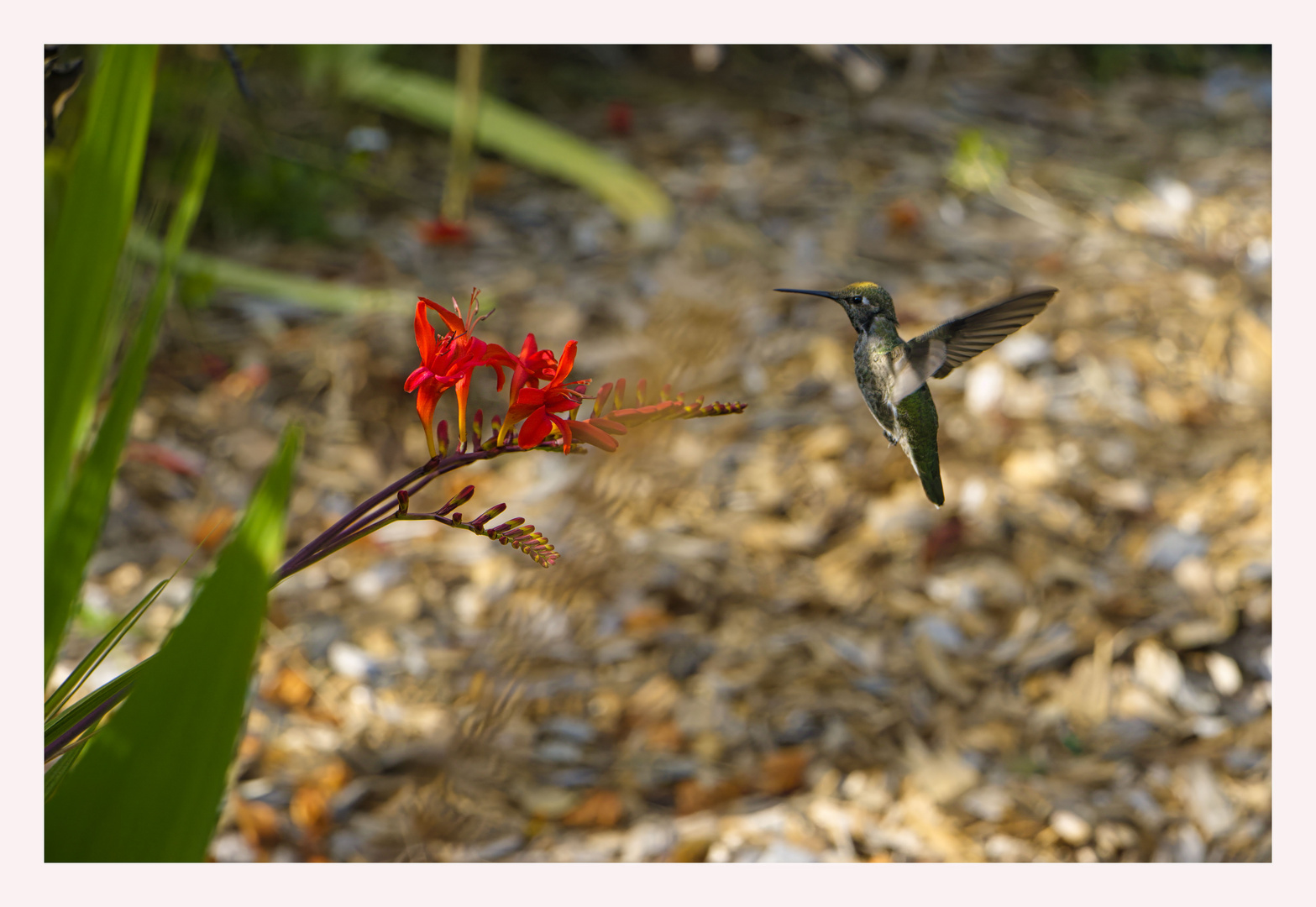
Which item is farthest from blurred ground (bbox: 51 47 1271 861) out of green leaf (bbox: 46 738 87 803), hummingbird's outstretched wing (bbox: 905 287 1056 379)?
hummingbird's outstretched wing (bbox: 905 287 1056 379)

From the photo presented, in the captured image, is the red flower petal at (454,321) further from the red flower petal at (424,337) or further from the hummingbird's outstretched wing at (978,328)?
the hummingbird's outstretched wing at (978,328)

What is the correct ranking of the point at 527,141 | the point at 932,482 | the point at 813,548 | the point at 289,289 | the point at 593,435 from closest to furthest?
the point at 593,435
the point at 932,482
the point at 813,548
the point at 289,289
the point at 527,141

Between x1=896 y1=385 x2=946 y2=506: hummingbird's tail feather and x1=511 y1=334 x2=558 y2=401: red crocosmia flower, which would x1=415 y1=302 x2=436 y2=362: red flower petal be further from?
x1=896 y1=385 x2=946 y2=506: hummingbird's tail feather

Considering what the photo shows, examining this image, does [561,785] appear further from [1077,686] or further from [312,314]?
[312,314]

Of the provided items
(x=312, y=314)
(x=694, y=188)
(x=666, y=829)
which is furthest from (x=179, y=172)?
(x=666, y=829)

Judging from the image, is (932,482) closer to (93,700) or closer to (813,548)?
(93,700)

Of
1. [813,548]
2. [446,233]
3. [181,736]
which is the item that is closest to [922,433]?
[181,736]
